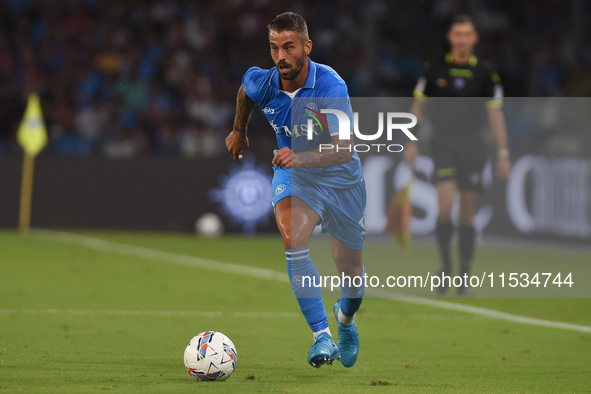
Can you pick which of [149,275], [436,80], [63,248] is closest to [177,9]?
[63,248]

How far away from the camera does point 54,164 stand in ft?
47.5

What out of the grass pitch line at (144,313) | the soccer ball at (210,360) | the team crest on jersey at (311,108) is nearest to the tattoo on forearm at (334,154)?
the team crest on jersey at (311,108)

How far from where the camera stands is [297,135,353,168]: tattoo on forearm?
4.73 metres

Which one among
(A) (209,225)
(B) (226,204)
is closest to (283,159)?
(B) (226,204)

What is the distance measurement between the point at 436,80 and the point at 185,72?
831 centimetres

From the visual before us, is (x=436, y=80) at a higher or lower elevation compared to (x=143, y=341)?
higher

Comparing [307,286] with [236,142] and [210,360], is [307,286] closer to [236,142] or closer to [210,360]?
[210,360]

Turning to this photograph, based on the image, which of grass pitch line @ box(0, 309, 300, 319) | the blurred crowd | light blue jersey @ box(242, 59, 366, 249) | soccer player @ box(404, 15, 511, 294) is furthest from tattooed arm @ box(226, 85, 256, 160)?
the blurred crowd

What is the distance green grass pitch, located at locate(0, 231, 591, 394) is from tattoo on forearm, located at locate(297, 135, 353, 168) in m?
1.12

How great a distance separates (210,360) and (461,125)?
175 inches

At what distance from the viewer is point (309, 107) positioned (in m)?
4.93

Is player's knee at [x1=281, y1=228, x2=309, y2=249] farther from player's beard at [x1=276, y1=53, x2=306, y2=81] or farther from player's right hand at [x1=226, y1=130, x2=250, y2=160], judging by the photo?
player's beard at [x1=276, y1=53, x2=306, y2=81]

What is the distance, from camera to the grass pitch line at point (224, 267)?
22.6 feet

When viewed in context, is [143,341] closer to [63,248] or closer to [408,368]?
[408,368]
